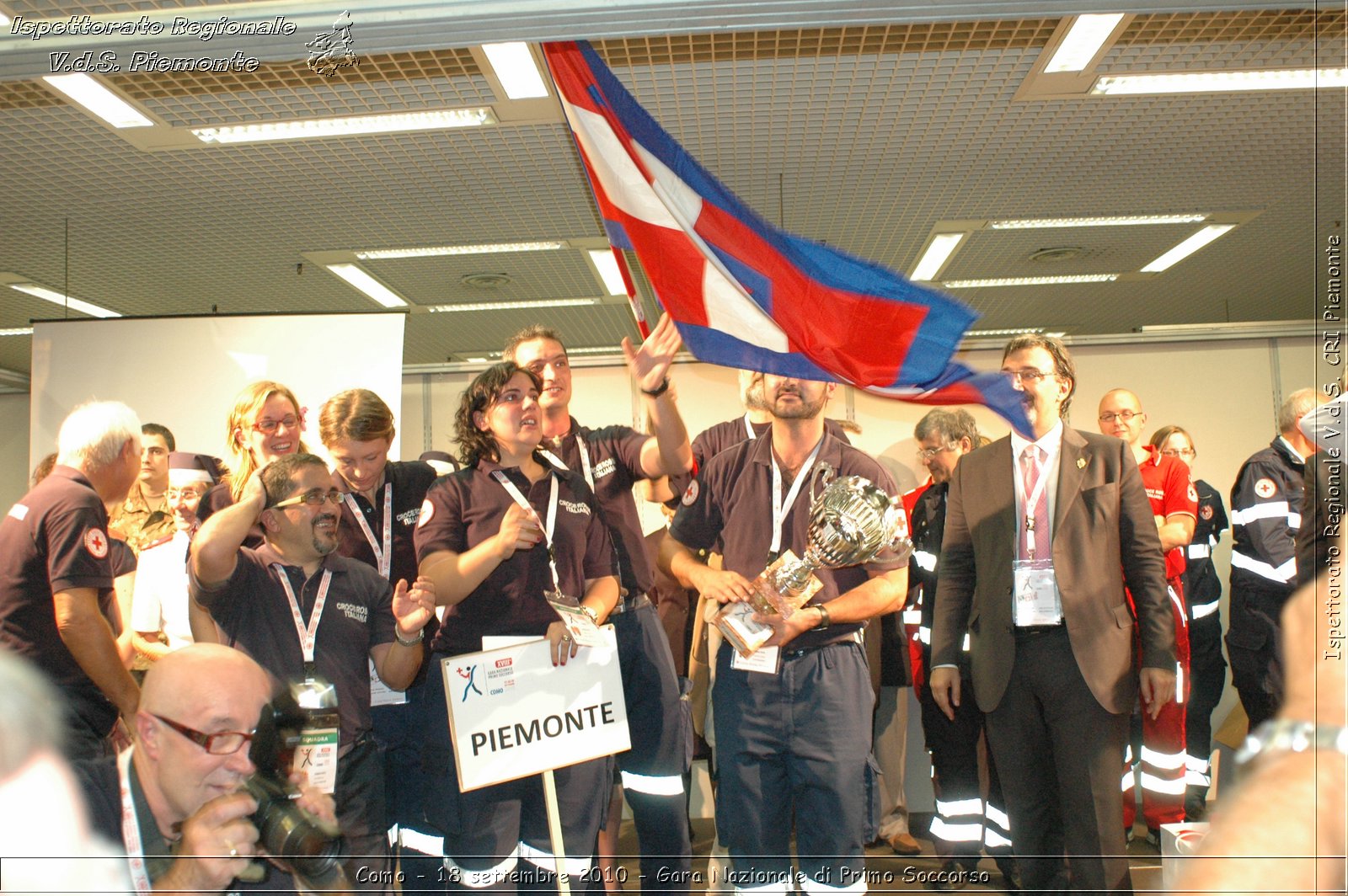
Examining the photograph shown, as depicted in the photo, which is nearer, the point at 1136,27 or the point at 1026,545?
the point at 1026,545

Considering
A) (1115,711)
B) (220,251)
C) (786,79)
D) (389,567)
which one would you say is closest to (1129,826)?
(1115,711)

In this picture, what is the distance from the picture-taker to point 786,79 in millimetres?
4965

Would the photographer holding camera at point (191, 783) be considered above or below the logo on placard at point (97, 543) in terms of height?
below

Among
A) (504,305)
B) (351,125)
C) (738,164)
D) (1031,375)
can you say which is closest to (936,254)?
(738,164)

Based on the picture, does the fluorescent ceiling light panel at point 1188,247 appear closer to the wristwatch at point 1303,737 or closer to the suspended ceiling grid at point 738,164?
the suspended ceiling grid at point 738,164

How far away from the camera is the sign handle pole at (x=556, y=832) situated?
9.10 feet

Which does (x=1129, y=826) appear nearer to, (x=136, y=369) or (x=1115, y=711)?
(x=1115, y=711)

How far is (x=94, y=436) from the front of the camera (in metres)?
3.46

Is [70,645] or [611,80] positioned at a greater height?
[611,80]

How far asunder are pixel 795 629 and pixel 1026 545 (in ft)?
2.65

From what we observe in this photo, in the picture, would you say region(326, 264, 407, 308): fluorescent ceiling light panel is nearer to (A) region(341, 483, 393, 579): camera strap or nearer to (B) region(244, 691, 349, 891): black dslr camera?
(A) region(341, 483, 393, 579): camera strap

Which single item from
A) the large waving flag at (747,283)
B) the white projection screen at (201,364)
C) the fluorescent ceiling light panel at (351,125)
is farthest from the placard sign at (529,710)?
the fluorescent ceiling light panel at (351,125)

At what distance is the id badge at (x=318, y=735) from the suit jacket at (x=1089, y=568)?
6.18 feet

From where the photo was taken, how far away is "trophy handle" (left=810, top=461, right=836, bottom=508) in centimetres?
315
